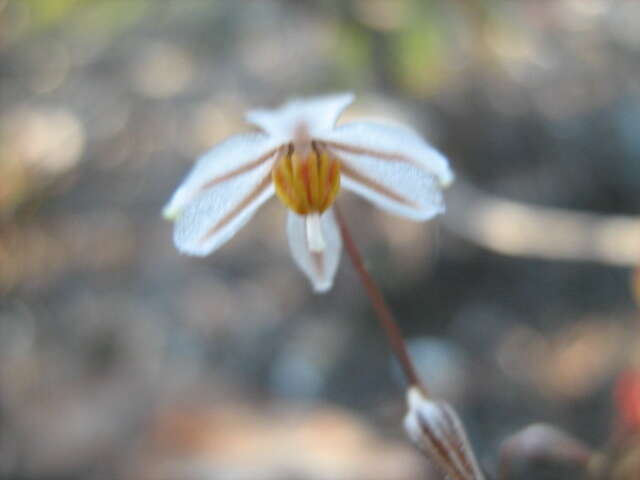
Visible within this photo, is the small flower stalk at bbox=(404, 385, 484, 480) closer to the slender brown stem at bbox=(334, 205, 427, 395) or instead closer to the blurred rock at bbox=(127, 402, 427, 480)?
the slender brown stem at bbox=(334, 205, 427, 395)

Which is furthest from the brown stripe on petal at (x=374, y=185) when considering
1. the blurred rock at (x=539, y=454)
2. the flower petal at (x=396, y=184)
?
the blurred rock at (x=539, y=454)

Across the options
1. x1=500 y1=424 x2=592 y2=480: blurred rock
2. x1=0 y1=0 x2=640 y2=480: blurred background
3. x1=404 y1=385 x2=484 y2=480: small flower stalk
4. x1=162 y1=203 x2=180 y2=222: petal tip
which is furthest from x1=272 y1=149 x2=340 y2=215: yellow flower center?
x1=0 y1=0 x2=640 y2=480: blurred background

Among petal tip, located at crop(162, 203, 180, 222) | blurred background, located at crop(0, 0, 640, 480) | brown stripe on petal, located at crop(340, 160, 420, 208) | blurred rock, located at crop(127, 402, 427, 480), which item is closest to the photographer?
petal tip, located at crop(162, 203, 180, 222)

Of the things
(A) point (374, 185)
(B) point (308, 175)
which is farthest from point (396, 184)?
(B) point (308, 175)

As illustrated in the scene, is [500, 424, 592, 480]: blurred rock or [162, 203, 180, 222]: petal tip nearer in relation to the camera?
[162, 203, 180, 222]: petal tip

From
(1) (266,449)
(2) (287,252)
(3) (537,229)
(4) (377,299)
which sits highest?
(2) (287,252)

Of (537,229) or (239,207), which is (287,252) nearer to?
(537,229)

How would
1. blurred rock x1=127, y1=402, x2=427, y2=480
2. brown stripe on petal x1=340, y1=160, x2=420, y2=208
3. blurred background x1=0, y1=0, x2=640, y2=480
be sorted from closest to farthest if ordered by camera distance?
brown stripe on petal x1=340, y1=160, x2=420, y2=208
blurred rock x1=127, y1=402, x2=427, y2=480
blurred background x1=0, y1=0, x2=640, y2=480

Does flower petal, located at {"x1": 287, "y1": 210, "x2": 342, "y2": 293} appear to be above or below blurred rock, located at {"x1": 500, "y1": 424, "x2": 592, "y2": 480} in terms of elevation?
above
